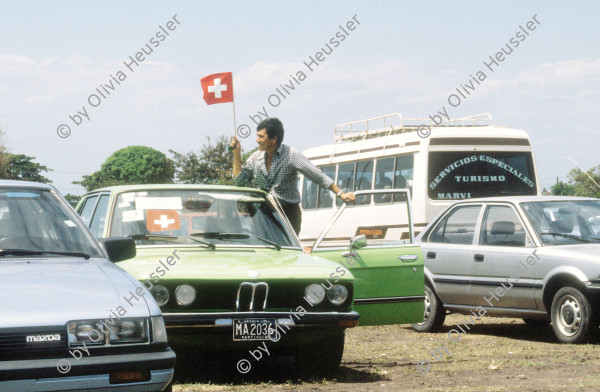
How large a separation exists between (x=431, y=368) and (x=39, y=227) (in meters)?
3.81

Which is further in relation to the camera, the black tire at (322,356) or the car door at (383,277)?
the car door at (383,277)

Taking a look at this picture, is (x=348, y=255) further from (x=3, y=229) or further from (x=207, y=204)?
(x=3, y=229)

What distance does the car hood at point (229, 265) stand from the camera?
696 centimetres

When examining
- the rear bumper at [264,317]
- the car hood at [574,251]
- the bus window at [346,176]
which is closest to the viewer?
the rear bumper at [264,317]

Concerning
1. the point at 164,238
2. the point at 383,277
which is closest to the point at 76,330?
the point at 164,238

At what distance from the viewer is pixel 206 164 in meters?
64.1

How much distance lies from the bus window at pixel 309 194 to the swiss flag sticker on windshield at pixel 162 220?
1412 centimetres

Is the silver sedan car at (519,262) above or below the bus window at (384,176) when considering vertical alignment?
below

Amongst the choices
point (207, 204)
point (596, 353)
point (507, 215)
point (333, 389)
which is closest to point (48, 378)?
A: point (333, 389)

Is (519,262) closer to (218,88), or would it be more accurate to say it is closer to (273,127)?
(273,127)

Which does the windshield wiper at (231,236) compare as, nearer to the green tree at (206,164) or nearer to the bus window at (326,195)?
the bus window at (326,195)

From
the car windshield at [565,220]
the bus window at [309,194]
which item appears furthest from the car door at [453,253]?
the bus window at [309,194]

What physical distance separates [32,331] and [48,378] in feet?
0.78

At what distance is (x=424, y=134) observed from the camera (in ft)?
57.3
